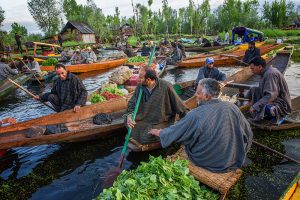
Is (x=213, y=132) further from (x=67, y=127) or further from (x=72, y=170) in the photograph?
(x=67, y=127)

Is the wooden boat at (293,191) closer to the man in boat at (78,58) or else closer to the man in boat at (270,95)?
the man in boat at (270,95)

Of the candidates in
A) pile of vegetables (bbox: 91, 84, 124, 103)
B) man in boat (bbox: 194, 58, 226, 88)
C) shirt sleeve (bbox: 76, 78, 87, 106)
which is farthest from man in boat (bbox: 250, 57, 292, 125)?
pile of vegetables (bbox: 91, 84, 124, 103)

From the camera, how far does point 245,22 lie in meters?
46.2

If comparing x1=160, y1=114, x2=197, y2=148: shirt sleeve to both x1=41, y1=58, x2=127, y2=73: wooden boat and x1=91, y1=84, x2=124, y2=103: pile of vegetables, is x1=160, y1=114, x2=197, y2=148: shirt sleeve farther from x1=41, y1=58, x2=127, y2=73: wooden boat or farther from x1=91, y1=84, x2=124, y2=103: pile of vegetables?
x1=41, y1=58, x2=127, y2=73: wooden boat

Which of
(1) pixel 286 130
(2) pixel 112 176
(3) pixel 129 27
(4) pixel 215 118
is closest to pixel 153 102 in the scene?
(2) pixel 112 176

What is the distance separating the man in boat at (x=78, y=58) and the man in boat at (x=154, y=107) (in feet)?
42.6

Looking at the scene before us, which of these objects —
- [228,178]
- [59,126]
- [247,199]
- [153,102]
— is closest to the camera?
[228,178]

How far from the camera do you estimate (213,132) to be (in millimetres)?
3068

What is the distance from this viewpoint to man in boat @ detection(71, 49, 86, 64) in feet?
56.1

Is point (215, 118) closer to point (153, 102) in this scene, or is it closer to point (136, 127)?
point (153, 102)

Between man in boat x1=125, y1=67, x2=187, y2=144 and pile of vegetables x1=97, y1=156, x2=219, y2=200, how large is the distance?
78.0 inches

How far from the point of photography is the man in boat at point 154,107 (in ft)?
16.5

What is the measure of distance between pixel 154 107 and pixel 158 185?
2423 millimetres

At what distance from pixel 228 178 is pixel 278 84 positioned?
9.96 feet
